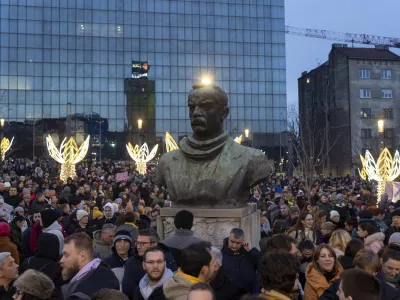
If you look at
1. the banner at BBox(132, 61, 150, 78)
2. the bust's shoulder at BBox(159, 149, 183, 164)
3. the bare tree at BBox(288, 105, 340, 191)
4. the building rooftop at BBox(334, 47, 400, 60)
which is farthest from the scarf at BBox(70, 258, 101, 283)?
the banner at BBox(132, 61, 150, 78)

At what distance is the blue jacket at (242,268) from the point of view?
5.50 m

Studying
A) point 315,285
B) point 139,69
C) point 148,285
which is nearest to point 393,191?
point 315,285

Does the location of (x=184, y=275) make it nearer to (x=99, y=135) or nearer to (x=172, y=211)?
(x=172, y=211)

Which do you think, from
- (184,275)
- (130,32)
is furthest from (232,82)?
(184,275)

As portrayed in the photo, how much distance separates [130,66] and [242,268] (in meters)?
62.0

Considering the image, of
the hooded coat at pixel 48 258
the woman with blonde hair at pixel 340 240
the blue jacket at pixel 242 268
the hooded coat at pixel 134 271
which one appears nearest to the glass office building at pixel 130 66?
the woman with blonde hair at pixel 340 240

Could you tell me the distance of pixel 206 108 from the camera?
7.61 meters

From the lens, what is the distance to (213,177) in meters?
7.63

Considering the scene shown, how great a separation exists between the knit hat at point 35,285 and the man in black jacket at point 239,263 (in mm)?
2237

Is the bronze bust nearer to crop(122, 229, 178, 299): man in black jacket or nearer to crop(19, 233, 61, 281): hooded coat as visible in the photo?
crop(122, 229, 178, 299): man in black jacket

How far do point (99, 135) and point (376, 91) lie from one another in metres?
34.1

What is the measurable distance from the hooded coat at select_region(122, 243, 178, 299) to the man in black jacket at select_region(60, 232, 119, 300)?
539 millimetres

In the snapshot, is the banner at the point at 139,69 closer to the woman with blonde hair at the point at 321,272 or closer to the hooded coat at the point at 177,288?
the woman with blonde hair at the point at 321,272

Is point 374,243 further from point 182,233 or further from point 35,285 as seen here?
point 35,285
